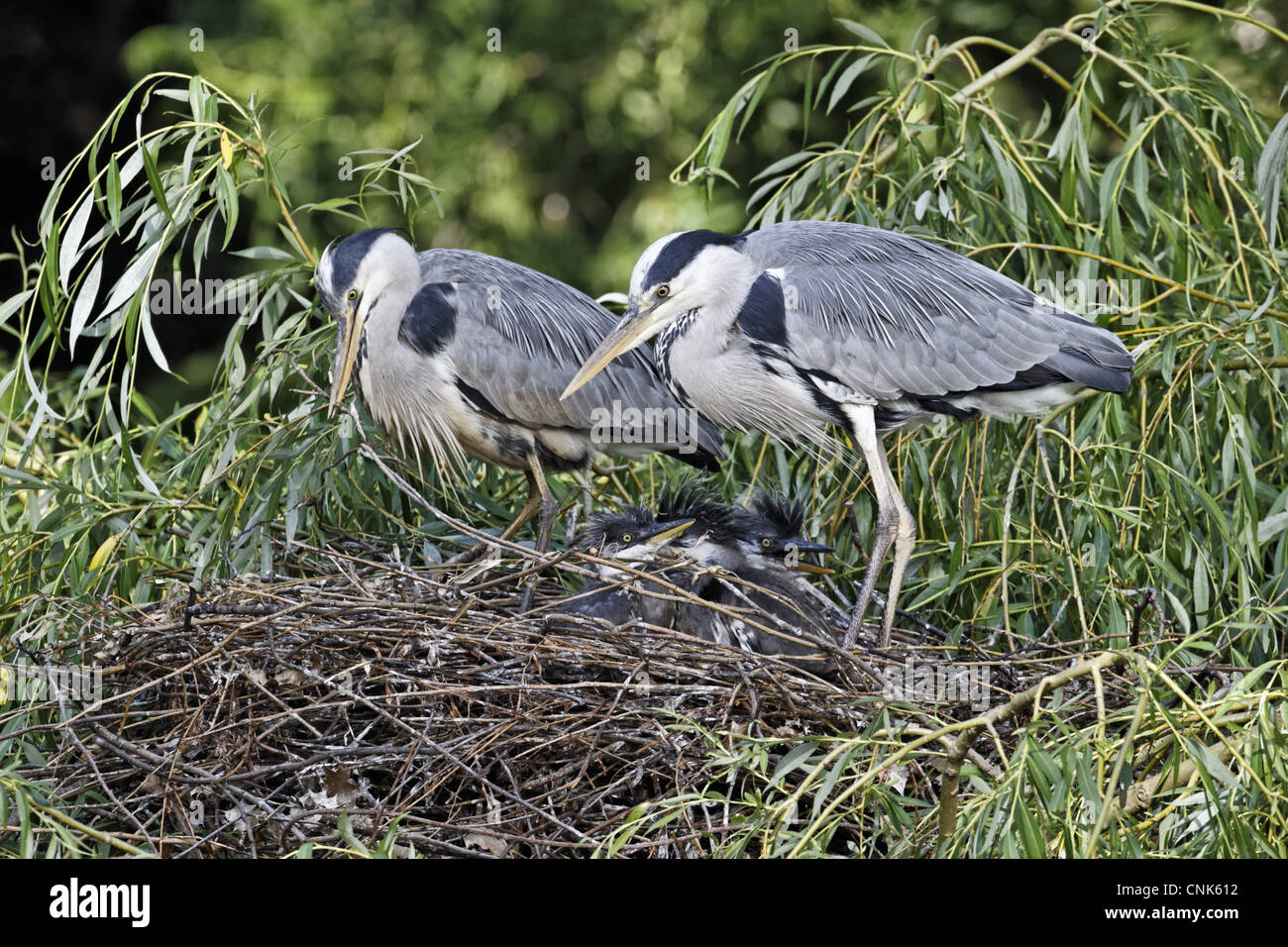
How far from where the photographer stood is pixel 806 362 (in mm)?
3203

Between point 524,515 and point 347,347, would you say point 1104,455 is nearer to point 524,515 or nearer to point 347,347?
point 524,515

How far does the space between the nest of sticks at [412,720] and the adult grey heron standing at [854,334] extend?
0.56 metres

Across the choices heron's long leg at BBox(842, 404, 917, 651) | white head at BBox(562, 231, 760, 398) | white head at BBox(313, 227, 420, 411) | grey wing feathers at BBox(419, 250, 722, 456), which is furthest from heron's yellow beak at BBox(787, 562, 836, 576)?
white head at BBox(313, 227, 420, 411)

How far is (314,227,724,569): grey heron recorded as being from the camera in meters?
3.58

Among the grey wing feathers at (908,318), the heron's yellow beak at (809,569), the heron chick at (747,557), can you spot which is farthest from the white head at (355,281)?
the heron's yellow beak at (809,569)

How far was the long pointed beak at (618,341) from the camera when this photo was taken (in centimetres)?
321

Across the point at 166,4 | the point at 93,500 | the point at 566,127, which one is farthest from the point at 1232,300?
the point at 166,4

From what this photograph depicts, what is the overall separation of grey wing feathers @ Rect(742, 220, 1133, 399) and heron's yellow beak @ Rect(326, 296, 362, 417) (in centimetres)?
96

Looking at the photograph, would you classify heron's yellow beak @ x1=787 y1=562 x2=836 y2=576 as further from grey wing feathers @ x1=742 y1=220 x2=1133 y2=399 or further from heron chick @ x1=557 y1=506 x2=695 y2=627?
grey wing feathers @ x1=742 y1=220 x2=1133 y2=399

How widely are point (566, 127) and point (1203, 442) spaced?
4689 mm

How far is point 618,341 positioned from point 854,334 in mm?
508

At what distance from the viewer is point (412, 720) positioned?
2564 millimetres

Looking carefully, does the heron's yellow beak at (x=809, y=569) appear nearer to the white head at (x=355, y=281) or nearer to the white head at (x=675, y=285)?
the white head at (x=675, y=285)

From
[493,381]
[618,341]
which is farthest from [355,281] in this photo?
[618,341]
